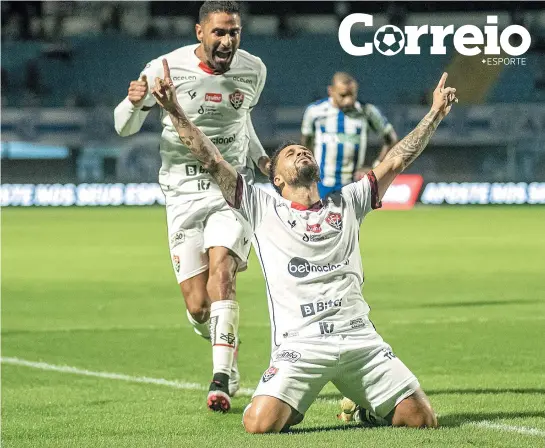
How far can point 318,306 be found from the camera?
5.72 metres

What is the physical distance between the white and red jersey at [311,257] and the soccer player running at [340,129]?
711cm

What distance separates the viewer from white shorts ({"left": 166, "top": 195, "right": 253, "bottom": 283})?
7121 millimetres

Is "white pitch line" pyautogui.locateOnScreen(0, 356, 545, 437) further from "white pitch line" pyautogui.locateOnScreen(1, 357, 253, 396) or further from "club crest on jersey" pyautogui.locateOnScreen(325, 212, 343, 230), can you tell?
"club crest on jersey" pyautogui.locateOnScreen(325, 212, 343, 230)

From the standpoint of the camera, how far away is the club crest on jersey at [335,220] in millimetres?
5867

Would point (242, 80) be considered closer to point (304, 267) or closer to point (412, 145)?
point (412, 145)

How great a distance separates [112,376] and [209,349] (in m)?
1.49

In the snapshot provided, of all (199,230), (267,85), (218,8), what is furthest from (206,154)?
(267,85)

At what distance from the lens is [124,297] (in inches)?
501

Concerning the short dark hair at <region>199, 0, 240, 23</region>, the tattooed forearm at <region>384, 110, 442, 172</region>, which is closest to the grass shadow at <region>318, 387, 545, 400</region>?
the tattooed forearm at <region>384, 110, 442, 172</region>

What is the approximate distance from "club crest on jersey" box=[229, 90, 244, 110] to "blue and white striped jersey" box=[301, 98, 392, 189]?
237 inches

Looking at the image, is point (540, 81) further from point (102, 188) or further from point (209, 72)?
point (209, 72)

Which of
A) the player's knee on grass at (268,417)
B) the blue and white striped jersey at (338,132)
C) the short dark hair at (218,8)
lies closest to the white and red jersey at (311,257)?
the player's knee on grass at (268,417)

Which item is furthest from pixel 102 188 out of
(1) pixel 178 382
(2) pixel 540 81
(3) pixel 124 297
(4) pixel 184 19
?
(1) pixel 178 382

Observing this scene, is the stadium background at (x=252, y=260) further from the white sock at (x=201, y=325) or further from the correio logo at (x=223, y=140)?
the correio logo at (x=223, y=140)
